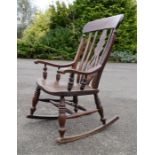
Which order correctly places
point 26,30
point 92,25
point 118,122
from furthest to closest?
1. point 26,30
2. point 92,25
3. point 118,122

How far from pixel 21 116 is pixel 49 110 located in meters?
0.34

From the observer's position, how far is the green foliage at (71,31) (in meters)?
8.73

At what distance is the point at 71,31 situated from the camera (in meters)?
8.92

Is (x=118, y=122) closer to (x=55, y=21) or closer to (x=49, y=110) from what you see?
(x=49, y=110)

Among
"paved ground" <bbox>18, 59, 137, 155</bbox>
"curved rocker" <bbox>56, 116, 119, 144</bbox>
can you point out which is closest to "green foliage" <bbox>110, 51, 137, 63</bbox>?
"paved ground" <bbox>18, 59, 137, 155</bbox>

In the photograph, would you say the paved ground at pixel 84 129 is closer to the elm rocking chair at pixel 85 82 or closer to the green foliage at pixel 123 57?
the elm rocking chair at pixel 85 82

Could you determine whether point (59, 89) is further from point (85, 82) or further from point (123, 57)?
point (123, 57)

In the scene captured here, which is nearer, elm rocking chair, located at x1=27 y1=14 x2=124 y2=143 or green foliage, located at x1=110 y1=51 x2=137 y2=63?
elm rocking chair, located at x1=27 y1=14 x2=124 y2=143

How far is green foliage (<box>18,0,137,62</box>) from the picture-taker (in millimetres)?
8727

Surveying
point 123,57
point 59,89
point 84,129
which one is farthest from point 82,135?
point 123,57

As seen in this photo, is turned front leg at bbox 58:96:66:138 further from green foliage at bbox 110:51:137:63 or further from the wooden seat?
green foliage at bbox 110:51:137:63

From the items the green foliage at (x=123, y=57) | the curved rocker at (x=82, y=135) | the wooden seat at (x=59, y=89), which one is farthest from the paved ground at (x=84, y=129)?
the green foliage at (x=123, y=57)

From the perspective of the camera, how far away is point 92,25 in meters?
2.66
